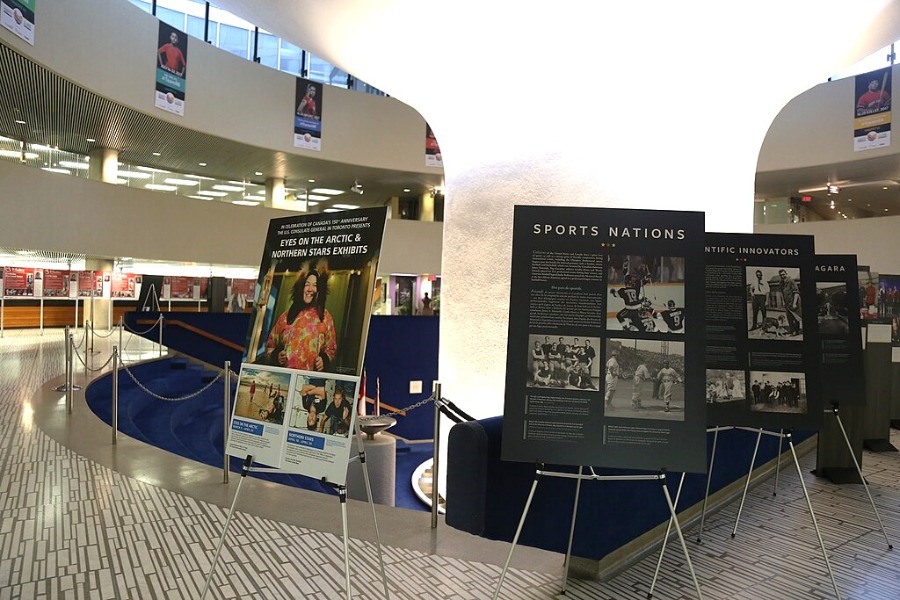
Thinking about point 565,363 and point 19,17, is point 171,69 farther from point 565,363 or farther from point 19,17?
point 565,363

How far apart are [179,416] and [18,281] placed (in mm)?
10093

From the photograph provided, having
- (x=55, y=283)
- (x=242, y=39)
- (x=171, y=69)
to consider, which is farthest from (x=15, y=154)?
(x=242, y=39)

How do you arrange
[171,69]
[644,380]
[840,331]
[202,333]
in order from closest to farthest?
[644,380] → [840,331] → [202,333] → [171,69]

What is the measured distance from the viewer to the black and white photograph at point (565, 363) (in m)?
2.66

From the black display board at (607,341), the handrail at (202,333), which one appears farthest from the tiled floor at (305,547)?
the handrail at (202,333)

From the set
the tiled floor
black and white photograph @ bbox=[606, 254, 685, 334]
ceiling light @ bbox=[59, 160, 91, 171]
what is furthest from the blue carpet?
ceiling light @ bbox=[59, 160, 91, 171]

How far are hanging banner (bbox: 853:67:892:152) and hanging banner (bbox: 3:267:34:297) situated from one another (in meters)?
22.5

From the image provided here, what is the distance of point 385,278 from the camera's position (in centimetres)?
2317

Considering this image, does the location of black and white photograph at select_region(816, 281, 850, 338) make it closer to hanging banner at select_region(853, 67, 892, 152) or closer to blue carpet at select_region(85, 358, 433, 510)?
blue carpet at select_region(85, 358, 433, 510)

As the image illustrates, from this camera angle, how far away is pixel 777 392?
3445 mm

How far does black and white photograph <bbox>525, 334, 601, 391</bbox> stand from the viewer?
8.73 ft

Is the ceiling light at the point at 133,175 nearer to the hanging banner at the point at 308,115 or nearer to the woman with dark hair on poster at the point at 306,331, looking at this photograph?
the hanging banner at the point at 308,115

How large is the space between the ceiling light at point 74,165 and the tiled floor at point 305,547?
50.2 ft

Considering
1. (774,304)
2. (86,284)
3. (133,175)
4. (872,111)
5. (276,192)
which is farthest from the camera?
(276,192)
